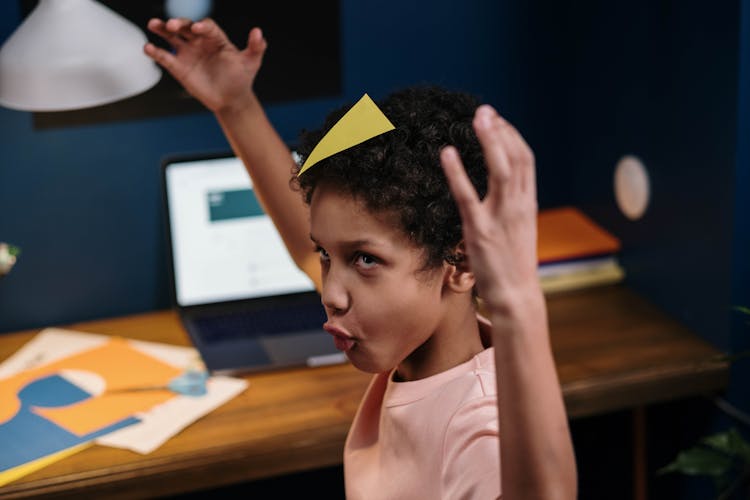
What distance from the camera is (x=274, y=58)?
83.9 inches

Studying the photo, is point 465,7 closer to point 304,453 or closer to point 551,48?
point 551,48

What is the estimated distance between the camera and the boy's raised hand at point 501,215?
76 cm

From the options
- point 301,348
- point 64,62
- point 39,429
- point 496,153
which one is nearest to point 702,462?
point 301,348

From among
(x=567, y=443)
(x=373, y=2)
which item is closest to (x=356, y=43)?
(x=373, y=2)

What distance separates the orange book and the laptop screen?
19.0 inches

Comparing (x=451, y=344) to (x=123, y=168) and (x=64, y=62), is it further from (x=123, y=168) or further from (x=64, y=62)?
(x=123, y=168)

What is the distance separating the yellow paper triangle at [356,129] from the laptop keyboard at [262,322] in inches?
43.4

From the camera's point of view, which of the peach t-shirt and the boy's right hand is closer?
the peach t-shirt

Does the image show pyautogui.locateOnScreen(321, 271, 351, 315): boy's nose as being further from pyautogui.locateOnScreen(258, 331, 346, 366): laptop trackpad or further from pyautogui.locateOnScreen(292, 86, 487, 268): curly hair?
pyautogui.locateOnScreen(258, 331, 346, 366): laptop trackpad

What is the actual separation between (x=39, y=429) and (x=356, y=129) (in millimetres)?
992

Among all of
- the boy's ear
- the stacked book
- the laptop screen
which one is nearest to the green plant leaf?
the stacked book

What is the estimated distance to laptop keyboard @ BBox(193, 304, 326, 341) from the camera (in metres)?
2.07

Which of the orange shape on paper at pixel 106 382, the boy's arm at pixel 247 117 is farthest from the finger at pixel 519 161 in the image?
the orange shape on paper at pixel 106 382

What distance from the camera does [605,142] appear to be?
7.31 ft
